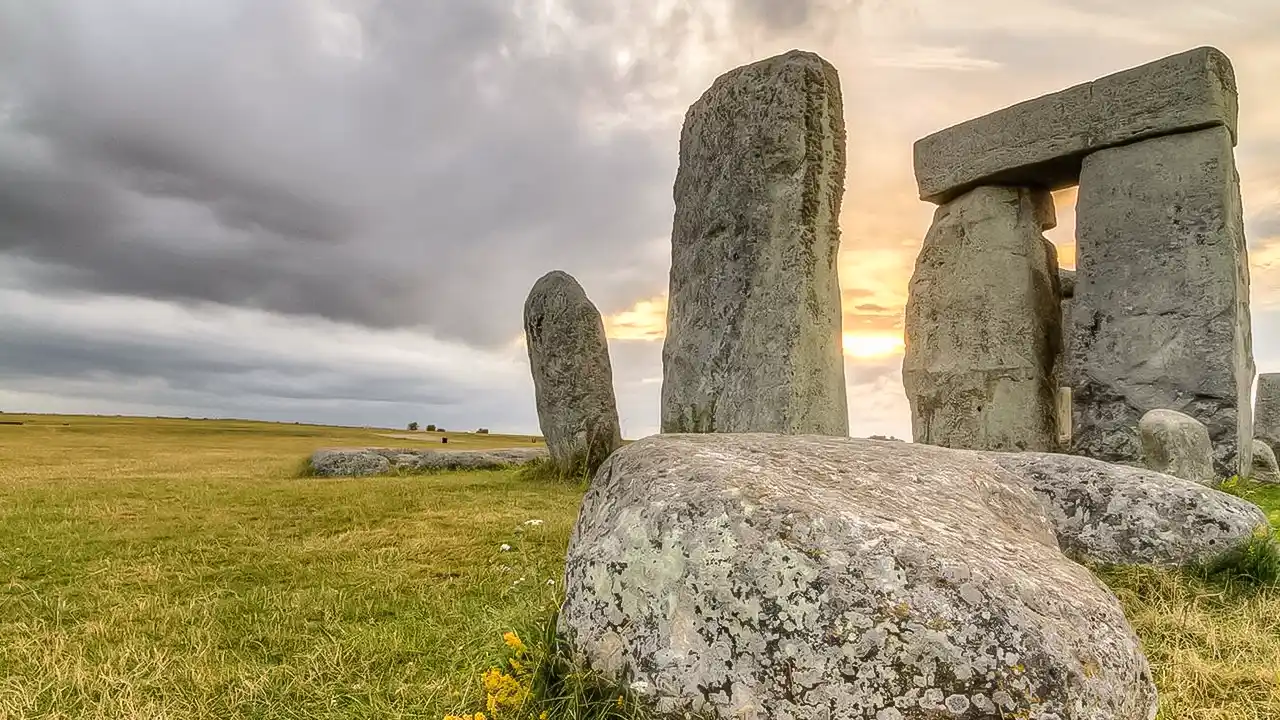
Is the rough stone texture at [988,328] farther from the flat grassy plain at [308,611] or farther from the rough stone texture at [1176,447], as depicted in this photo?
the flat grassy plain at [308,611]

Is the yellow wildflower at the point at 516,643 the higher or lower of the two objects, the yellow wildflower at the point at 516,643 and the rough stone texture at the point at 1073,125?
the lower

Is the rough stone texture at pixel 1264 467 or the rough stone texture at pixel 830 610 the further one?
the rough stone texture at pixel 1264 467

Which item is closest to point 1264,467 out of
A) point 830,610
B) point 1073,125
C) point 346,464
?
point 1073,125

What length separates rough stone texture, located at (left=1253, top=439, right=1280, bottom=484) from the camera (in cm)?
1056

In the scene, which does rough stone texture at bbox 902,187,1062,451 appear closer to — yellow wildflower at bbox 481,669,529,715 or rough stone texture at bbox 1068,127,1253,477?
rough stone texture at bbox 1068,127,1253,477

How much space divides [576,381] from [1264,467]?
386 inches

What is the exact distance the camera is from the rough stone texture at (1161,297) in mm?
9273

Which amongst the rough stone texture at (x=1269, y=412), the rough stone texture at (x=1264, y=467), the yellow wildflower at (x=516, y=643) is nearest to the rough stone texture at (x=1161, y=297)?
the rough stone texture at (x=1264, y=467)

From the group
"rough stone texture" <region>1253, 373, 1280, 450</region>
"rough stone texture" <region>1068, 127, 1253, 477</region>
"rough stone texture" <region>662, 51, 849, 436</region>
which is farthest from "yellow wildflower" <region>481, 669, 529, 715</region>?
"rough stone texture" <region>1253, 373, 1280, 450</region>

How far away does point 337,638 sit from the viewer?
12.1 ft

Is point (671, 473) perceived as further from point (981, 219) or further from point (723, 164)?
point (981, 219)

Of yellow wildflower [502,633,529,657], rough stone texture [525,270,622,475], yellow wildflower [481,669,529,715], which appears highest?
rough stone texture [525,270,622,475]

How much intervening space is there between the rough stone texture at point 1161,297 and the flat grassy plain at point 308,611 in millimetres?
1877

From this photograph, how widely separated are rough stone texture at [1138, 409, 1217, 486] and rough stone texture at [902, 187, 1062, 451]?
235 centimetres
